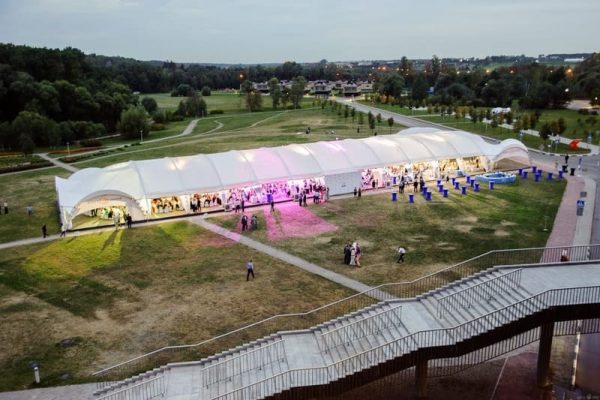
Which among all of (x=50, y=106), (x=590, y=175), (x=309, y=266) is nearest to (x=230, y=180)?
(x=309, y=266)

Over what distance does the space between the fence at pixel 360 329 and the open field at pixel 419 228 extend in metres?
7.42

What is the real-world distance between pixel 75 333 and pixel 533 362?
17.7 meters

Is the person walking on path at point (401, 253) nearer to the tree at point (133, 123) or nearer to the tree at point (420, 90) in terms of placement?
the tree at point (133, 123)

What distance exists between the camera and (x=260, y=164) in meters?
41.6

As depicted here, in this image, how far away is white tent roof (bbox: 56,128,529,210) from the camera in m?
36.9

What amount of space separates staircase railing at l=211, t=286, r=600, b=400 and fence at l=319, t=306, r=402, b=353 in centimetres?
126

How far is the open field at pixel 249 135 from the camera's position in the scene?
208 ft

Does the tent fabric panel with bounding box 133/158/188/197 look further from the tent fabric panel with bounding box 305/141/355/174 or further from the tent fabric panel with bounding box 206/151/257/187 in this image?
the tent fabric panel with bounding box 305/141/355/174

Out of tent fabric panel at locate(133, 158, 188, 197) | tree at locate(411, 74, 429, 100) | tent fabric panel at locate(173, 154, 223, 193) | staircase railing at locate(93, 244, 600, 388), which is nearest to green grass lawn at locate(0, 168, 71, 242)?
tent fabric panel at locate(133, 158, 188, 197)

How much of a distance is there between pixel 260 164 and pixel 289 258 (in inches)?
574

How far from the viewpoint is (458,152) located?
4834cm

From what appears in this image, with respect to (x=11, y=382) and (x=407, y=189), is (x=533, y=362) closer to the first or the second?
(x=11, y=382)

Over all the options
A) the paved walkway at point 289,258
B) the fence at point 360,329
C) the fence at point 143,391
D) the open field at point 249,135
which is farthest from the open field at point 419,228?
the open field at point 249,135

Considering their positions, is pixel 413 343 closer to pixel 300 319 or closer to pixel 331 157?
pixel 300 319
